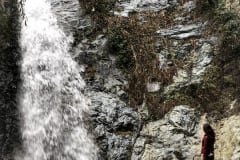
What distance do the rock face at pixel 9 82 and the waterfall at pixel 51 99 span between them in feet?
0.86

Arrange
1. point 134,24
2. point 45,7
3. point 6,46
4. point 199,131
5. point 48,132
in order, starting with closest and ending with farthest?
1. point 199,131
2. point 48,132
3. point 6,46
4. point 134,24
5. point 45,7

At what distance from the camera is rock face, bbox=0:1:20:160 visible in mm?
13250

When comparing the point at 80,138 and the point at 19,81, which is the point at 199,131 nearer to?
the point at 80,138

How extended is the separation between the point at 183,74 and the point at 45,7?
300 inches

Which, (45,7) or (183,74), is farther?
(45,7)

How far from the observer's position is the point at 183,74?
47.0ft

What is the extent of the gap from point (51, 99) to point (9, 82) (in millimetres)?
1545

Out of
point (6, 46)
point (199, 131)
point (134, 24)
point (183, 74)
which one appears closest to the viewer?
point (199, 131)

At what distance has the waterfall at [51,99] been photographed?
42.6 feet

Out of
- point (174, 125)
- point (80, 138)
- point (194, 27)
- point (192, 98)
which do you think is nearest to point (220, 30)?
point (194, 27)

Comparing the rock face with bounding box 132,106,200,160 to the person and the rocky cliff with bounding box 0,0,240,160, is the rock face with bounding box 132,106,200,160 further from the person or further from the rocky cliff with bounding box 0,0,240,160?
the person

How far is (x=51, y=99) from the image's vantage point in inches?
565

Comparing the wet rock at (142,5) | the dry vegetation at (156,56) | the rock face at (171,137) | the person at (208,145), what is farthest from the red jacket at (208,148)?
the wet rock at (142,5)

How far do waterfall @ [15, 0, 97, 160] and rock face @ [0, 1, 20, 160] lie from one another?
0.86 ft
